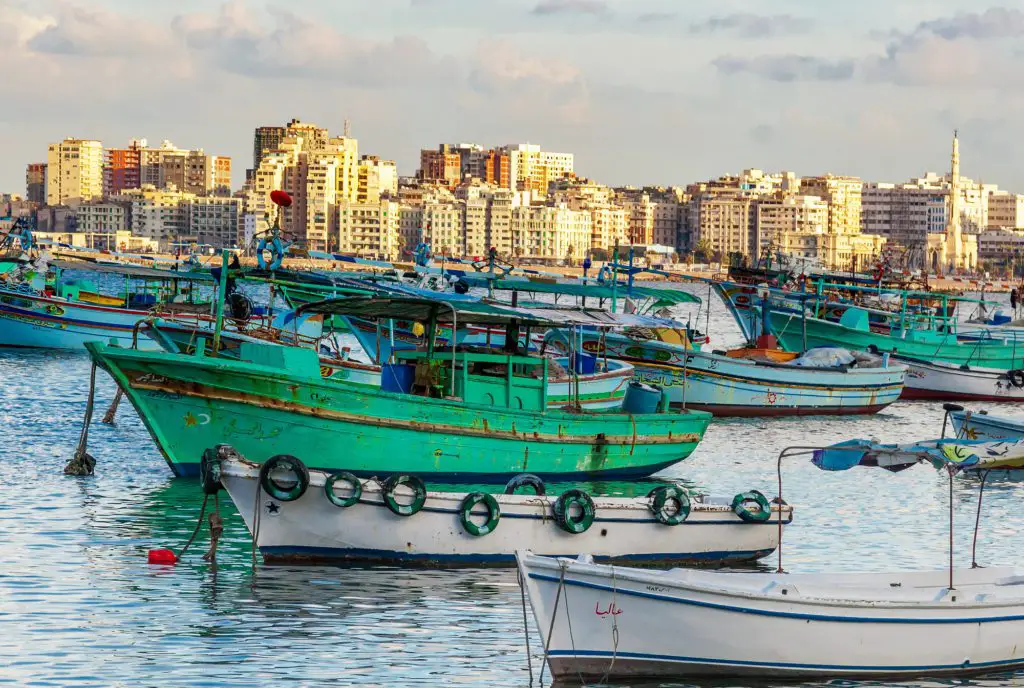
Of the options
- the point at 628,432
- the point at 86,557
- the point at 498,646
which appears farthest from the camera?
the point at 628,432

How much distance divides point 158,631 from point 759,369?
26.6m

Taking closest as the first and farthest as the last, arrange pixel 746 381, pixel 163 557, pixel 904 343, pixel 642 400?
pixel 163 557
pixel 642 400
pixel 746 381
pixel 904 343

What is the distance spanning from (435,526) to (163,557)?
346cm

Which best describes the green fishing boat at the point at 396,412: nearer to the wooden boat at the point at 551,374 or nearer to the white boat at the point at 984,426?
the wooden boat at the point at 551,374

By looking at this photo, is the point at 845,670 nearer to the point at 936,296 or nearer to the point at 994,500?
the point at 994,500

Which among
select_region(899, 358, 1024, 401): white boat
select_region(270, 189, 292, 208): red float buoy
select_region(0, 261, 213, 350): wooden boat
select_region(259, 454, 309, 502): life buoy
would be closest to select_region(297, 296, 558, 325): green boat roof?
select_region(270, 189, 292, 208): red float buoy

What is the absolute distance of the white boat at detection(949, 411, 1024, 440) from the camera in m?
31.4

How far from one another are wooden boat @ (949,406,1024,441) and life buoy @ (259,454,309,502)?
1533cm

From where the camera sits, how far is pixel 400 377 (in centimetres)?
2734

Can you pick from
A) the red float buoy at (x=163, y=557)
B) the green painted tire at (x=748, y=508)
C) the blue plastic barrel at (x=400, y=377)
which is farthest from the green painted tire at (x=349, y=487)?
the blue plastic barrel at (x=400, y=377)

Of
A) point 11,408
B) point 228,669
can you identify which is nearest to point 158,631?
point 228,669

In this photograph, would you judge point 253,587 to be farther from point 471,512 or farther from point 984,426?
point 984,426

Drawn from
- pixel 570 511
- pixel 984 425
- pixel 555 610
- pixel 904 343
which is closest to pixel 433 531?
pixel 570 511

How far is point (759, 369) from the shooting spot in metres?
42.6
